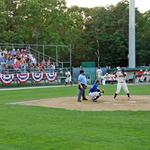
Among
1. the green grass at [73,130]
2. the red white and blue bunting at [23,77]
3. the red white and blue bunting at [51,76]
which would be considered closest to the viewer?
the green grass at [73,130]

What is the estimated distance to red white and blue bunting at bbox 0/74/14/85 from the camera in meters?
42.9

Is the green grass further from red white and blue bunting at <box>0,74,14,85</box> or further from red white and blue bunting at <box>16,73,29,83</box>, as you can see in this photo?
red white and blue bunting at <box>16,73,29,83</box>

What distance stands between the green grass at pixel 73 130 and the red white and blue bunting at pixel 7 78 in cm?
2447

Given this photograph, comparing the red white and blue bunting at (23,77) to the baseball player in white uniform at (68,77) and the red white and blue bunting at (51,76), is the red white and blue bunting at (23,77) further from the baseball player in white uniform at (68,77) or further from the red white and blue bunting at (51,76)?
the baseball player in white uniform at (68,77)

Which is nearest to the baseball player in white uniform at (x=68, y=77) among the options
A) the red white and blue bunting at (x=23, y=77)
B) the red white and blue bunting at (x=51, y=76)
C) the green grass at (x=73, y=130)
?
the red white and blue bunting at (x=51, y=76)

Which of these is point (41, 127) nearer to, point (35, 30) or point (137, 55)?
point (35, 30)

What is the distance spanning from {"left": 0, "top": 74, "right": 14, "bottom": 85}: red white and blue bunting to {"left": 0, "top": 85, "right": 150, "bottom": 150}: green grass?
24468 mm

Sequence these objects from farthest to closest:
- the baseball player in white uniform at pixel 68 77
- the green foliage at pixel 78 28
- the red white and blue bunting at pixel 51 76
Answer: the green foliage at pixel 78 28, the baseball player in white uniform at pixel 68 77, the red white and blue bunting at pixel 51 76

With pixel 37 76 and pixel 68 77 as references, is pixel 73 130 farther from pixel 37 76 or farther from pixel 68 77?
pixel 68 77

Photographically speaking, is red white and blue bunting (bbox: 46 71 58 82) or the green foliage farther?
the green foliage

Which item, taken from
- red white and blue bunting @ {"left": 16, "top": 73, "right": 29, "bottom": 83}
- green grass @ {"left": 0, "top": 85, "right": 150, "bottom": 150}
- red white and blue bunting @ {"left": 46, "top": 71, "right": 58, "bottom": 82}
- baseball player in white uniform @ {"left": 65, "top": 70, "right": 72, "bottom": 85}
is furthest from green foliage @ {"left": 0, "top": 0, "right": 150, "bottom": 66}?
green grass @ {"left": 0, "top": 85, "right": 150, "bottom": 150}

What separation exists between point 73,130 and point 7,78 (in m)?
30.8

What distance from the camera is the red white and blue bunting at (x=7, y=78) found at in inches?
1690

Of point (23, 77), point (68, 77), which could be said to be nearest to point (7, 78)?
point (23, 77)
